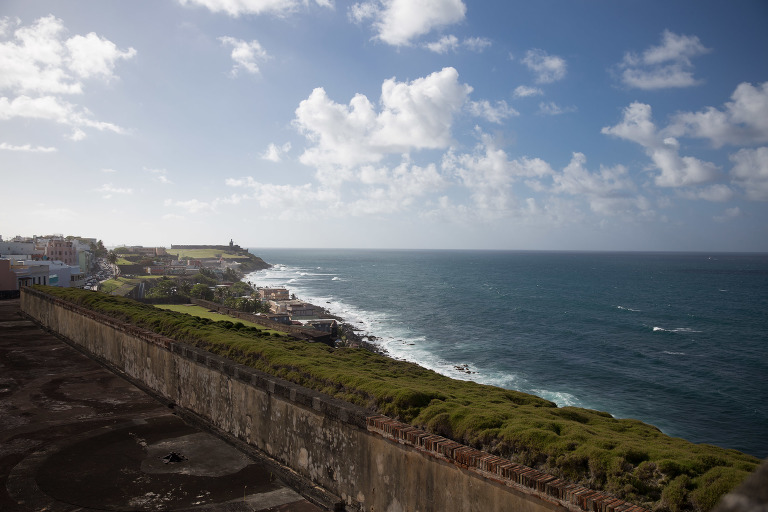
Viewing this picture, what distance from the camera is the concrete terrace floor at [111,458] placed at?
342 inches

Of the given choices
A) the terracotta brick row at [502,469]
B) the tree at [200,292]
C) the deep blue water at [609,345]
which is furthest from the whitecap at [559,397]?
the tree at [200,292]

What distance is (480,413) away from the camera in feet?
24.7

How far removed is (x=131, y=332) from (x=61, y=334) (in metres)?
9.65

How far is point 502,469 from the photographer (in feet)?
19.9

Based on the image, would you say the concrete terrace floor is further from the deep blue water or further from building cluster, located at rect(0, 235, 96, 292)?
building cluster, located at rect(0, 235, 96, 292)

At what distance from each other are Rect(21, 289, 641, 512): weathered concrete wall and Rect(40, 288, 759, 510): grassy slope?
0.45 metres

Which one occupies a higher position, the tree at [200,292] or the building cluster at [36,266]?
the building cluster at [36,266]

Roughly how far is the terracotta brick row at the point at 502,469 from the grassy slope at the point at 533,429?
38 centimetres

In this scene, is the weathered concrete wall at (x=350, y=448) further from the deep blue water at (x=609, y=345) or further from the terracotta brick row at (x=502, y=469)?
the deep blue water at (x=609, y=345)

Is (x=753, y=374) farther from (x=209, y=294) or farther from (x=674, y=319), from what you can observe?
(x=209, y=294)

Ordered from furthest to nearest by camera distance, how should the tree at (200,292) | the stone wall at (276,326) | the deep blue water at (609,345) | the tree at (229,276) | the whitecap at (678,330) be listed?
the tree at (229,276)
the tree at (200,292)
the whitecap at (678,330)
the deep blue water at (609,345)
the stone wall at (276,326)

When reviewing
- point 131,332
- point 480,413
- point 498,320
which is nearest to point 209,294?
point 498,320

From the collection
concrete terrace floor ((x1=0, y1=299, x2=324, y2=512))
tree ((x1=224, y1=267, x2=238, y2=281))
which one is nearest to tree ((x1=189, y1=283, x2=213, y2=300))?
tree ((x1=224, y1=267, x2=238, y2=281))

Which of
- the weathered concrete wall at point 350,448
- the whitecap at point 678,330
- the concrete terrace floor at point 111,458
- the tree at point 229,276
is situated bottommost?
the whitecap at point 678,330
